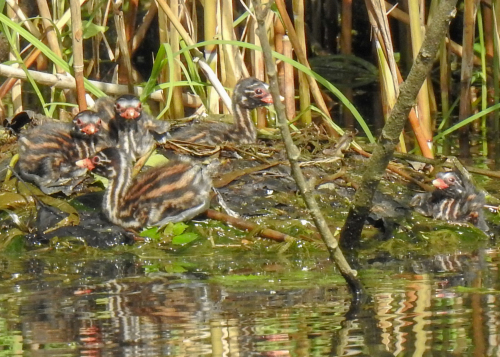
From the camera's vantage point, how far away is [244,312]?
3.67m

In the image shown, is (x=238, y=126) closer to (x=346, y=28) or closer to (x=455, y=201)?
(x=455, y=201)

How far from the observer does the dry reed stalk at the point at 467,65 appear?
294 inches

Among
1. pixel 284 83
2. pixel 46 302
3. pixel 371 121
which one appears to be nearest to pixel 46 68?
pixel 284 83

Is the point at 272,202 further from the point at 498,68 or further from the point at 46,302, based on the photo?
the point at 498,68

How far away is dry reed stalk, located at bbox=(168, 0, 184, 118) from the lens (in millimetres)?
6637

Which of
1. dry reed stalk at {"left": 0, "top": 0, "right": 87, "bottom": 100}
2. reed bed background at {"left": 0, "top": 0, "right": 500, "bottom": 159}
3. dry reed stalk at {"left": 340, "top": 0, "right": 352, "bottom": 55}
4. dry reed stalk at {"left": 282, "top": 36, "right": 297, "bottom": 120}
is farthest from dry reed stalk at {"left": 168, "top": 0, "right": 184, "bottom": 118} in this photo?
dry reed stalk at {"left": 340, "top": 0, "right": 352, "bottom": 55}

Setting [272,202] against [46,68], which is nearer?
[272,202]

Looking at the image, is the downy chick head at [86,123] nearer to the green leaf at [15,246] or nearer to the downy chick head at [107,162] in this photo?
the downy chick head at [107,162]

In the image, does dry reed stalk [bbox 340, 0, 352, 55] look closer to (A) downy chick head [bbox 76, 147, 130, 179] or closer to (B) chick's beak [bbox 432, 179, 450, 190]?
(B) chick's beak [bbox 432, 179, 450, 190]

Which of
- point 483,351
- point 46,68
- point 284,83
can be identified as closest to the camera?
point 483,351

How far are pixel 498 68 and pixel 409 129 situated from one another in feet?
3.01

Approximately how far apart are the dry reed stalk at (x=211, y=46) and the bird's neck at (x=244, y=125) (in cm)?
47

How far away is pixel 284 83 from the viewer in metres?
7.24

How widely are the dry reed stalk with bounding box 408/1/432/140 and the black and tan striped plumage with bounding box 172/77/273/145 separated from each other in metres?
1.00
